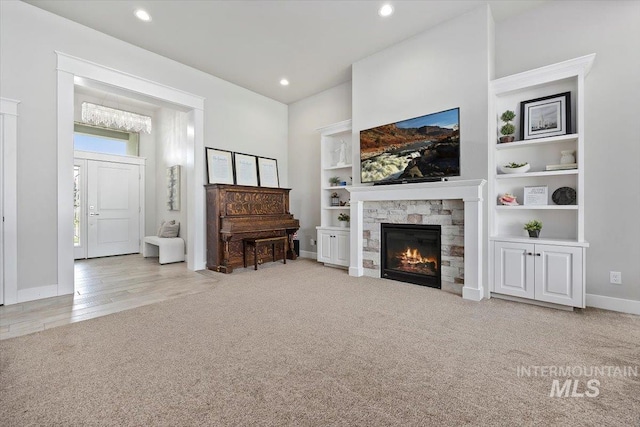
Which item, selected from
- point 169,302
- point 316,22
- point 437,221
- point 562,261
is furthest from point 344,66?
point 169,302

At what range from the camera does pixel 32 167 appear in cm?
330

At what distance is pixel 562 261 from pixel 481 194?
1011mm

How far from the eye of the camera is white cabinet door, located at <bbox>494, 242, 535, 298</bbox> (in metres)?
3.06

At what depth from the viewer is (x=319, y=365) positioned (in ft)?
6.11

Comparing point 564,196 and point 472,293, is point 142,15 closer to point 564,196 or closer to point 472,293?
Result: point 472,293

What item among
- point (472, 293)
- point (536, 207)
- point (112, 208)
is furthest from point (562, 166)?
point (112, 208)

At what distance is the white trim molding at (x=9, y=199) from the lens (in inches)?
122

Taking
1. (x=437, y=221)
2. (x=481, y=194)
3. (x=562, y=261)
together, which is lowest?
(x=562, y=261)

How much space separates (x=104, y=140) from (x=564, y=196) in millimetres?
8543

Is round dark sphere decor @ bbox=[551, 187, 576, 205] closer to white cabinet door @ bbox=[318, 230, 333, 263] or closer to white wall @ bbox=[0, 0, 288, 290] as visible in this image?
white cabinet door @ bbox=[318, 230, 333, 263]

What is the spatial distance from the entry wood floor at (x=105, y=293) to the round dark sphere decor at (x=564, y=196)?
14.2ft

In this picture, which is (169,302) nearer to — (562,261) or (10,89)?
(10,89)

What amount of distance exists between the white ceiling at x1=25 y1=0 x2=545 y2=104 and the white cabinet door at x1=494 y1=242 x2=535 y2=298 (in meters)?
2.83

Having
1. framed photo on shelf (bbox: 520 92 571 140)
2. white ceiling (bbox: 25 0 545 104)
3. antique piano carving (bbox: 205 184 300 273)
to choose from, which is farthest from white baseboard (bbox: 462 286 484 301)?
white ceiling (bbox: 25 0 545 104)
